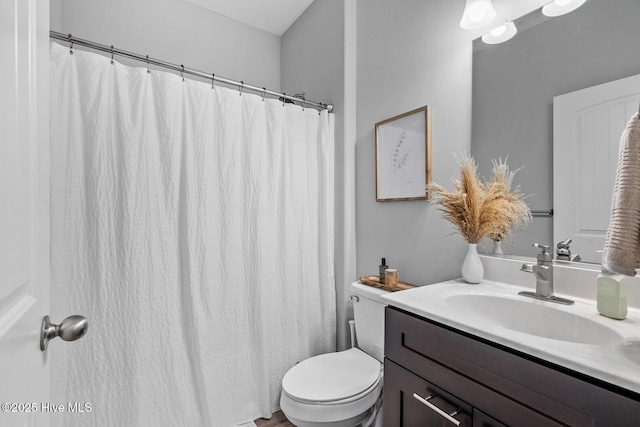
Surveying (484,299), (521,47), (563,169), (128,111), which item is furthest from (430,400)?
(128,111)

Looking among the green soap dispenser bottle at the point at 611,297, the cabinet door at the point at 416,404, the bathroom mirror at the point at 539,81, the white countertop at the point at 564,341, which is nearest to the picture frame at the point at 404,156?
the bathroom mirror at the point at 539,81

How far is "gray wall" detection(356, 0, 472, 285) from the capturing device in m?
1.33

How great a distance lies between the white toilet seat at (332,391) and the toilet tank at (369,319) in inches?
2.7

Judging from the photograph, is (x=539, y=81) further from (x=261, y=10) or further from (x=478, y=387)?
(x=261, y=10)

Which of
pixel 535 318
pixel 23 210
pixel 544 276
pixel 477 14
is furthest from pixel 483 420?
pixel 477 14

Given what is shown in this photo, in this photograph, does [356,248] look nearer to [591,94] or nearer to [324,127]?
[324,127]

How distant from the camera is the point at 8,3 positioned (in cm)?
41

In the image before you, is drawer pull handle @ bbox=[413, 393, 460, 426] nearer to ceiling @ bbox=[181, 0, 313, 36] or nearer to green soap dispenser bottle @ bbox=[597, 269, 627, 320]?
green soap dispenser bottle @ bbox=[597, 269, 627, 320]

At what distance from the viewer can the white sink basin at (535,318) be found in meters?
0.78

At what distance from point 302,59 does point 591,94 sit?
180cm

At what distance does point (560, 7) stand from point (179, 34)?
85.8 inches

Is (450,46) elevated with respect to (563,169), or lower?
elevated

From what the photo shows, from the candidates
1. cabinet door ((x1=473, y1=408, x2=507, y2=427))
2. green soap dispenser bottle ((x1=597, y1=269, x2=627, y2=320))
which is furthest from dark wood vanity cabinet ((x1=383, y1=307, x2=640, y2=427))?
green soap dispenser bottle ((x1=597, y1=269, x2=627, y2=320))

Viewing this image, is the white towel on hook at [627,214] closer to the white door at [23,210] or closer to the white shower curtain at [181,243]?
the white door at [23,210]
